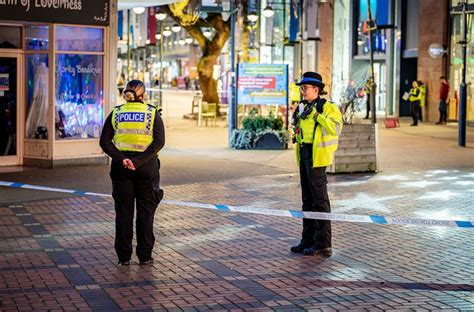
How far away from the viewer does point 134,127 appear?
9016 millimetres

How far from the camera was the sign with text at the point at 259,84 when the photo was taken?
23000mm

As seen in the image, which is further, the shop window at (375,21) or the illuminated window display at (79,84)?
the shop window at (375,21)

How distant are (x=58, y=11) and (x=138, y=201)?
9.08 metres

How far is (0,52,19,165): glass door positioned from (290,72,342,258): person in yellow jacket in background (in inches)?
380

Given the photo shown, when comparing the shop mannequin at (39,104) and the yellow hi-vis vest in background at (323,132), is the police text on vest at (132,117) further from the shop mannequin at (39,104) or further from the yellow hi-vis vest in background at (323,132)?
the shop mannequin at (39,104)

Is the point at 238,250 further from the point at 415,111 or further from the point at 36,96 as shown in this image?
the point at 415,111

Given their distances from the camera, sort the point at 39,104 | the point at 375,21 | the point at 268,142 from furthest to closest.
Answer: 1. the point at 375,21
2. the point at 268,142
3. the point at 39,104

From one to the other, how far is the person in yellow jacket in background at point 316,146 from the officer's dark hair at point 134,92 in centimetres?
165

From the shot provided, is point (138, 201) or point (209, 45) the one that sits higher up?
point (209, 45)

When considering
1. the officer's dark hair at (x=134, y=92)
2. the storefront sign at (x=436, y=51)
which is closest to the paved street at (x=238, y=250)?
the officer's dark hair at (x=134, y=92)

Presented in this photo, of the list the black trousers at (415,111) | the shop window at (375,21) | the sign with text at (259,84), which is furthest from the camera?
the shop window at (375,21)

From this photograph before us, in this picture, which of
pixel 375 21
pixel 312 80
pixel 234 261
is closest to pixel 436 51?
pixel 375 21

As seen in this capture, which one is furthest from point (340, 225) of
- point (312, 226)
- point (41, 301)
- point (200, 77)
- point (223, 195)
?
point (200, 77)

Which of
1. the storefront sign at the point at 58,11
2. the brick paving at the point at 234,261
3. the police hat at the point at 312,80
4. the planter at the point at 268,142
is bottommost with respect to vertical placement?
the brick paving at the point at 234,261
